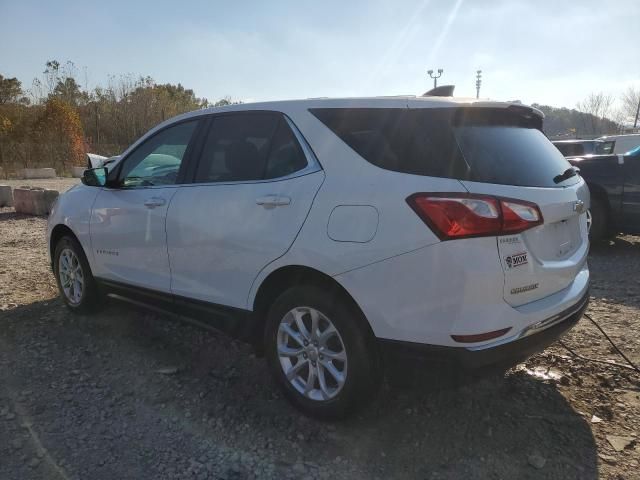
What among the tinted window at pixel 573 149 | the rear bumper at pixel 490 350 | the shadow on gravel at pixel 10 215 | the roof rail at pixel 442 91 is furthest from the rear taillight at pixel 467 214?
the shadow on gravel at pixel 10 215

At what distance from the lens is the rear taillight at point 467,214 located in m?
2.27

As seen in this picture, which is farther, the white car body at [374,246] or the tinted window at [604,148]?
the tinted window at [604,148]

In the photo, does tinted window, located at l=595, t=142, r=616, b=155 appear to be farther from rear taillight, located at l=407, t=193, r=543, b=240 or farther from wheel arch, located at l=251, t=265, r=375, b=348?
wheel arch, located at l=251, t=265, r=375, b=348

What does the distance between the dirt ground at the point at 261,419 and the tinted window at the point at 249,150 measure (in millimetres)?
1182

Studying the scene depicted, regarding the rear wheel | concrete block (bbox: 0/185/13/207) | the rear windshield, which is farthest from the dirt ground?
concrete block (bbox: 0/185/13/207)

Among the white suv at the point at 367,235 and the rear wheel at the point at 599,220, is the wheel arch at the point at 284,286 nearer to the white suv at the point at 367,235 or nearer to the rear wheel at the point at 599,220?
the white suv at the point at 367,235

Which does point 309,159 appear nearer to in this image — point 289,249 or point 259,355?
point 289,249

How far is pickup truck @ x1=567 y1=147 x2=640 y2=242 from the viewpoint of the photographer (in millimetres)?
6676

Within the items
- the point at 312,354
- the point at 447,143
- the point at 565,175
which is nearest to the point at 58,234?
the point at 312,354

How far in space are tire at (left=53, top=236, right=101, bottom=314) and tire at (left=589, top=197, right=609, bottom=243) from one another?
617 cm

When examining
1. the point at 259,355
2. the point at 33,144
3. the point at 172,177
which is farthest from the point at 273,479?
the point at 33,144

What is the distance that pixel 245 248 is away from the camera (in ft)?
9.76

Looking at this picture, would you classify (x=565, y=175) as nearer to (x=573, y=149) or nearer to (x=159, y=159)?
(x=159, y=159)

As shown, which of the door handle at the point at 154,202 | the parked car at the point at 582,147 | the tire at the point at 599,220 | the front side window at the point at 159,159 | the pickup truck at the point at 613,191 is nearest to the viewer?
the door handle at the point at 154,202
